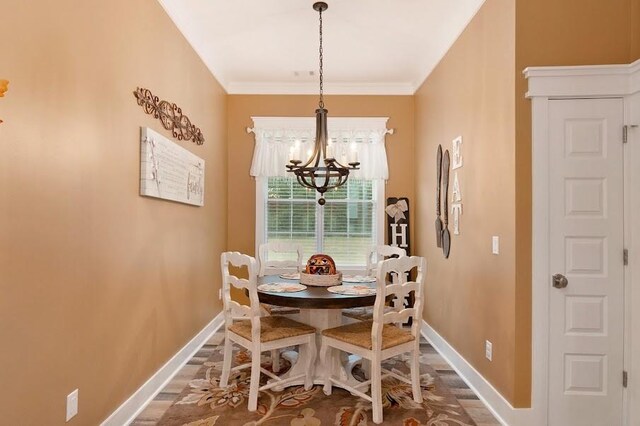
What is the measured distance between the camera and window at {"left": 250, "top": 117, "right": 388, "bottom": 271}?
496 centimetres

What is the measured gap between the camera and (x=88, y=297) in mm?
2035

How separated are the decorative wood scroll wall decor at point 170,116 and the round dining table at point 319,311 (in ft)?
4.70

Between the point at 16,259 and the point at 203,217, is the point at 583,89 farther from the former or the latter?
the point at 203,217

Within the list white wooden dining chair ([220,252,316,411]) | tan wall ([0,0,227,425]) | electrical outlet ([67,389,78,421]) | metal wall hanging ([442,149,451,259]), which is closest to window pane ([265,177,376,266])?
metal wall hanging ([442,149,451,259])

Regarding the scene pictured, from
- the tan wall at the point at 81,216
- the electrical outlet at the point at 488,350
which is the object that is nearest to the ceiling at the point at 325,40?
the tan wall at the point at 81,216

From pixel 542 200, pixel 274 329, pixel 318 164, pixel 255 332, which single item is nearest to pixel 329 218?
pixel 318 164

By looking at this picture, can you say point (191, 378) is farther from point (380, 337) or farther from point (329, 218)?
point (329, 218)

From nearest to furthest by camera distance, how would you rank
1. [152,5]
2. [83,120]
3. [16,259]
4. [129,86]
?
[16,259] < [83,120] < [129,86] < [152,5]

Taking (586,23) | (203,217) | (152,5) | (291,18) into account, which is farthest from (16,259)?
(586,23)

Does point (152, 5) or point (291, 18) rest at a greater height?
point (291, 18)

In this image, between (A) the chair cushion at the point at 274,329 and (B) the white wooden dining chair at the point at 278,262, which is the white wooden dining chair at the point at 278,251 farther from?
(A) the chair cushion at the point at 274,329

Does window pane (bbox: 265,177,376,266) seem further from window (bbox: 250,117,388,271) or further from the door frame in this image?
the door frame

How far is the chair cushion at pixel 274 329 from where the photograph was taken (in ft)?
8.82

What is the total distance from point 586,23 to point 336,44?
2.22m
